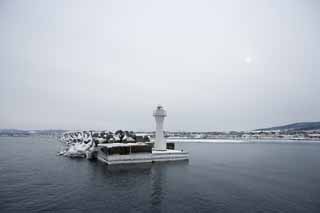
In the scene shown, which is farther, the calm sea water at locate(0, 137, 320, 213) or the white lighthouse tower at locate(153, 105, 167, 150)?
the white lighthouse tower at locate(153, 105, 167, 150)

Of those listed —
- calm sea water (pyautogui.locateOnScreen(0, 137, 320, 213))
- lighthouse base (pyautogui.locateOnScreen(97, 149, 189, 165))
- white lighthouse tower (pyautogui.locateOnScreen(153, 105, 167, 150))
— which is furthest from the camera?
white lighthouse tower (pyautogui.locateOnScreen(153, 105, 167, 150))

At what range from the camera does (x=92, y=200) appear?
18.1m

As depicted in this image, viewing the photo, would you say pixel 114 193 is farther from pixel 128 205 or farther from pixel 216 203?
pixel 216 203

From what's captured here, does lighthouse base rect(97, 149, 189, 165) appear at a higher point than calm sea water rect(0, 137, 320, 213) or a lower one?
higher

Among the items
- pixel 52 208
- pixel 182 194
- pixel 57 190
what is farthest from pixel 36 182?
pixel 182 194

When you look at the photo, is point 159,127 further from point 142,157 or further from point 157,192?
point 157,192

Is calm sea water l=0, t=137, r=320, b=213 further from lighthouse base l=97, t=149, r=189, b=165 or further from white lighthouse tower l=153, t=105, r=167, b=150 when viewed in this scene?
white lighthouse tower l=153, t=105, r=167, b=150

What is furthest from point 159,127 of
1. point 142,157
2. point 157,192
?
point 157,192

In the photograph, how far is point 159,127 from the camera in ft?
159

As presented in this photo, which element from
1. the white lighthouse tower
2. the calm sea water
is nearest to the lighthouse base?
the white lighthouse tower

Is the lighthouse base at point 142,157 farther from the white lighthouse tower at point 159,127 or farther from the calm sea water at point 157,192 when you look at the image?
the calm sea water at point 157,192

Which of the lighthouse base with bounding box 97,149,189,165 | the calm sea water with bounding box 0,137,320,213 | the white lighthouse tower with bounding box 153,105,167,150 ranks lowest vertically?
the calm sea water with bounding box 0,137,320,213

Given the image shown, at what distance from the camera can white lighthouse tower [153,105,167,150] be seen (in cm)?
4812

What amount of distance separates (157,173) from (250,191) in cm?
1426
